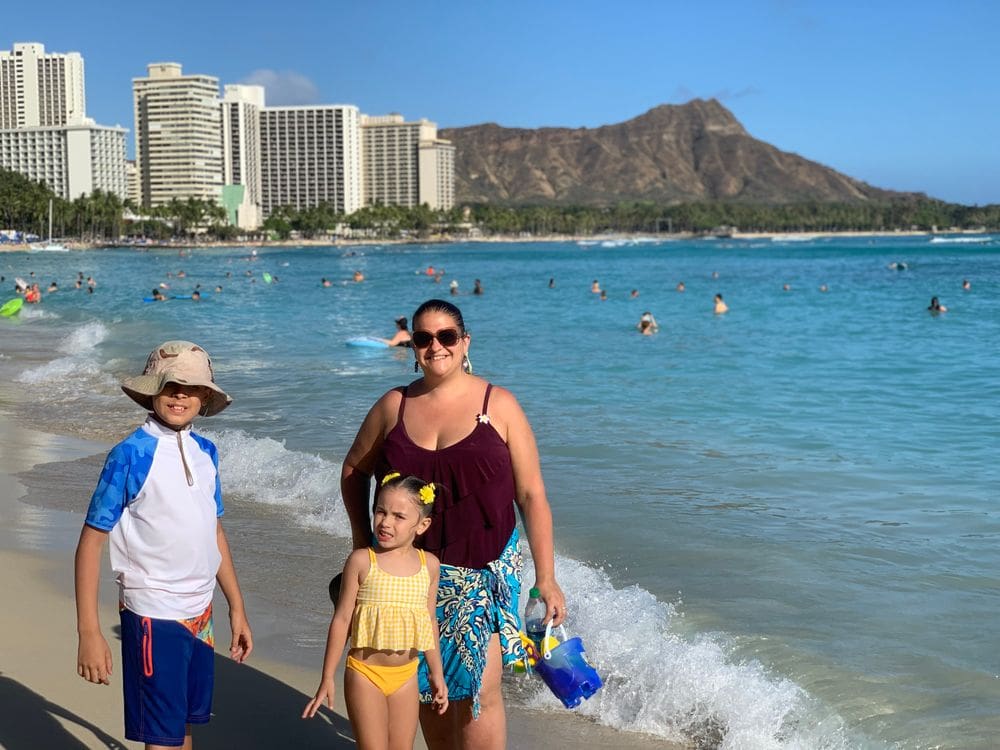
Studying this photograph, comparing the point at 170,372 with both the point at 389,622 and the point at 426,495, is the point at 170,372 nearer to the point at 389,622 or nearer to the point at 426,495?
the point at 426,495

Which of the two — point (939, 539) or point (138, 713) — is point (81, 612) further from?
point (939, 539)

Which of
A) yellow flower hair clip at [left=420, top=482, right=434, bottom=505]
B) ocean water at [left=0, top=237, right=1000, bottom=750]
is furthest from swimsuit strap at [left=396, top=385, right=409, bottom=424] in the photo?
ocean water at [left=0, top=237, right=1000, bottom=750]

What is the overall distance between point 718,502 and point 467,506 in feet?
20.1

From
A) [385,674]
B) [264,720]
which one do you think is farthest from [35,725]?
[385,674]

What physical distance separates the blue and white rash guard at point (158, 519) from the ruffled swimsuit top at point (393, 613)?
0.48 metres

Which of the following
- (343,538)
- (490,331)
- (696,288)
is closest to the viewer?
(343,538)

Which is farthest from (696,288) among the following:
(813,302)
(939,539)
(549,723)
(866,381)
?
(549,723)

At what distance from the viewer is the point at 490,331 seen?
1230 inches

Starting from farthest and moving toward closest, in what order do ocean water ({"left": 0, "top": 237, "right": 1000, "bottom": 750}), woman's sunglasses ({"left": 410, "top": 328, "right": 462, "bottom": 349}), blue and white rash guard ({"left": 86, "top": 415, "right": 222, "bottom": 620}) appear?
1. ocean water ({"left": 0, "top": 237, "right": 1000, "bottom": 750})
2. woman's sunglasses ({"left": 410, "top": 328, "right": 462, "bottom": 349})
3. blue and white rash guard ({"left": 86, "top": 415, "right": 222, "bottom": 620})

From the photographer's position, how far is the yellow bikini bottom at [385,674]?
347cm

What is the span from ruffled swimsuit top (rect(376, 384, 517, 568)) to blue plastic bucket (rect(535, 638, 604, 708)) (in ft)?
1.58

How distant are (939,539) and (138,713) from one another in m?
6.35

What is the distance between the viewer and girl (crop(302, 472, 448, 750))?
341cm

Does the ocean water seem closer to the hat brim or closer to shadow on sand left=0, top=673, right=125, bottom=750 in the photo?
shadow on sand left=0, top=673, right=125, bottom=750
